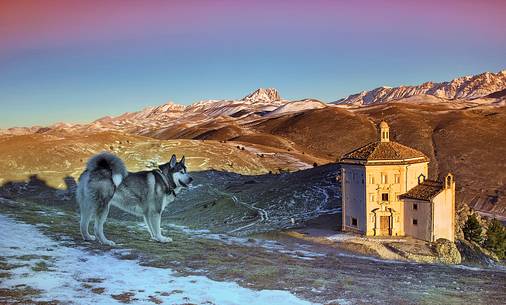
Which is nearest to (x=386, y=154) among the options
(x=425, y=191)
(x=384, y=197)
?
(x=384, y=197)

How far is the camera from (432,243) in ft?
160

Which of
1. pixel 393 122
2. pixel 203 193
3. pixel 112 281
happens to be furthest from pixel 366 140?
pixel 112 281

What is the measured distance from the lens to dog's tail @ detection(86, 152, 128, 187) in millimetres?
15992

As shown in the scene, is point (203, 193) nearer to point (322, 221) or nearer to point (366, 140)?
point (322, 221)

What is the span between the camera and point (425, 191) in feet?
168

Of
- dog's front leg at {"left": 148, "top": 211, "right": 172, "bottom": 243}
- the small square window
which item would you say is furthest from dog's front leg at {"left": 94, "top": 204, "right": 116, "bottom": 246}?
the small square window

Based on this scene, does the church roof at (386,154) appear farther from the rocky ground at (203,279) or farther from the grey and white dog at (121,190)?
the grey and white dog at (121,190)

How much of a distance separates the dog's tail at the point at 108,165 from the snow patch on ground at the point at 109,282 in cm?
278

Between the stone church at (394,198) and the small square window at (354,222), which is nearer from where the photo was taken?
the stone church at (394,198)

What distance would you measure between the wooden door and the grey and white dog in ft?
125

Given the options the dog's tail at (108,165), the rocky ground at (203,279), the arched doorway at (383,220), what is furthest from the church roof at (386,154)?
the dog's tail at (108,165)

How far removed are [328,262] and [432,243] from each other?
103 ft

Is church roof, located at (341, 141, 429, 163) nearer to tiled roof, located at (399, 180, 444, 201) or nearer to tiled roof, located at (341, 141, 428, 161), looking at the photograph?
tiled roof, located at (341, 141, 428, 161)

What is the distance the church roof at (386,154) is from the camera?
52031 mm
